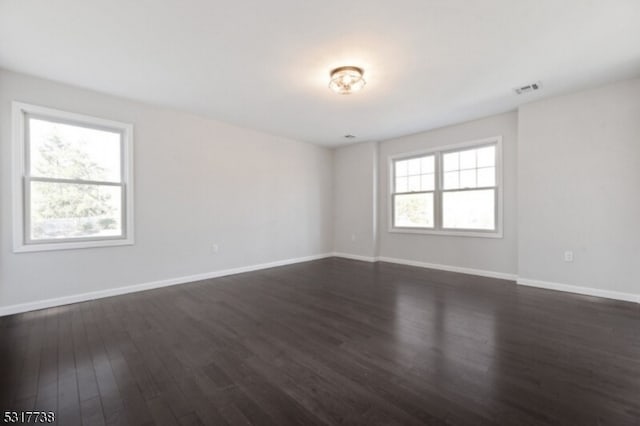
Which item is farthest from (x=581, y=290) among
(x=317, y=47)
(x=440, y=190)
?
(x=317, y=47)

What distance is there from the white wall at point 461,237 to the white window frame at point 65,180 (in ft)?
15.1

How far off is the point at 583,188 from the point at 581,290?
4.37ft

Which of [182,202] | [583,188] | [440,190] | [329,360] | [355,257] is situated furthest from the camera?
[355,257]

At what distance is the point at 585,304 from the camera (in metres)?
3.11

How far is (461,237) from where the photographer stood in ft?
15.8

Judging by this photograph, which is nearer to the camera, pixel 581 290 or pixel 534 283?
pixel 581 290

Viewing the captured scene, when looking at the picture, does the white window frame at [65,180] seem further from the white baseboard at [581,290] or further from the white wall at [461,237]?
the white baseboard at [581,290]

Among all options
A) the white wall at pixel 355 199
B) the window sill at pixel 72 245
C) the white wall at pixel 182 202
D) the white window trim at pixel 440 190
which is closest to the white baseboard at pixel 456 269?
the white wall at pixel 355 199

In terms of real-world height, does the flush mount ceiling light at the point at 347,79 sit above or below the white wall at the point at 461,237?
above

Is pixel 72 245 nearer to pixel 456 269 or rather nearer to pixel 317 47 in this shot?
pixel 317 47

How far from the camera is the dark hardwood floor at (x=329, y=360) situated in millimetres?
1487

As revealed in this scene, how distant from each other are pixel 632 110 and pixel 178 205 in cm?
609

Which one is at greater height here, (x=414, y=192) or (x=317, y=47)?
(x=317, y=47)

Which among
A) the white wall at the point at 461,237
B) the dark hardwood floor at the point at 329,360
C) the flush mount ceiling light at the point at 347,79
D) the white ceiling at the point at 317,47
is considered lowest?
the dark hardwood floor at the point at 329,360
